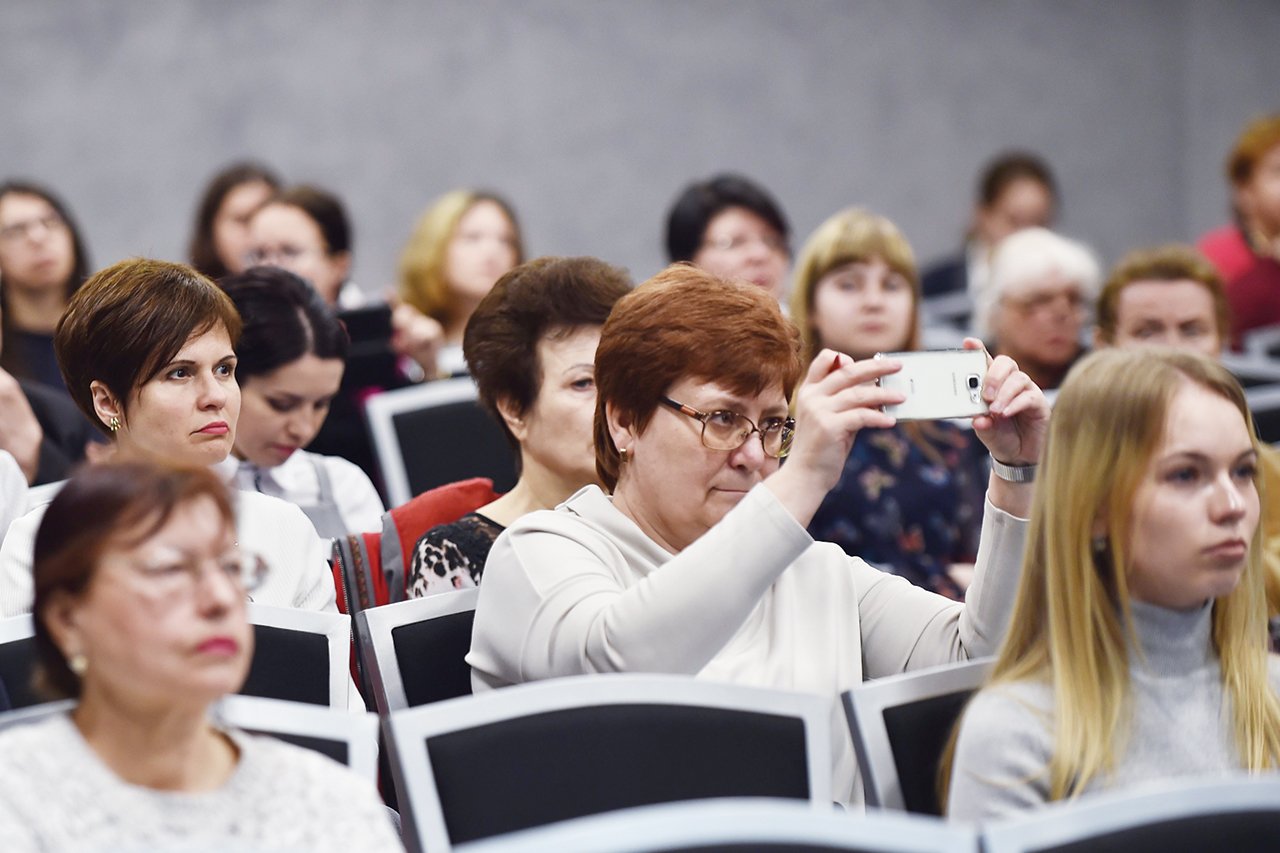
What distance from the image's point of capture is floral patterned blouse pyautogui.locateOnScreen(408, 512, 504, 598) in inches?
91.1

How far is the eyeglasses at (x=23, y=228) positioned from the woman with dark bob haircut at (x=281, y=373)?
1669 mm

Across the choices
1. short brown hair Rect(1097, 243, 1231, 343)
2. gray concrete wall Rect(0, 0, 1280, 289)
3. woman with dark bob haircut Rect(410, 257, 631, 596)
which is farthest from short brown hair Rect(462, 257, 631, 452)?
gray concrete wall Rect(0, 0, 1280, 289)

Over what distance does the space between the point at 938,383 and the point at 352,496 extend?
1457mm

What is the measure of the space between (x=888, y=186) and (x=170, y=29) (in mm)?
3277

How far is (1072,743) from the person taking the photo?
1.64 meters

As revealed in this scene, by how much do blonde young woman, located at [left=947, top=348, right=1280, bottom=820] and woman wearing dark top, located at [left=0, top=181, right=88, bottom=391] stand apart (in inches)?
121

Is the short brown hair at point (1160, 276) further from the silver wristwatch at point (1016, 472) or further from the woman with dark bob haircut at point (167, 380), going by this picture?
the woman with dark bob haircut at point (167, 380)

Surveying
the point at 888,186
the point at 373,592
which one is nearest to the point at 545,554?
the point at 373,592

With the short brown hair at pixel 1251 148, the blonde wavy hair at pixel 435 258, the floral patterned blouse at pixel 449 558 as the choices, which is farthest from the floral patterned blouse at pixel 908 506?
the short brown hair at pixel 1251 148

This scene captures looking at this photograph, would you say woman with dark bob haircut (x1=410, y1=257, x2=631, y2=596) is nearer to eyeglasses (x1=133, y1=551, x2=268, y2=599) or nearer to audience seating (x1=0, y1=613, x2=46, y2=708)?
audience seating (x1=0, y1=613, x2=46, y2=708)

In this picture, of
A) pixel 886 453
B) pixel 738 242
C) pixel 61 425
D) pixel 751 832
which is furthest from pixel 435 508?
pixel 738 242

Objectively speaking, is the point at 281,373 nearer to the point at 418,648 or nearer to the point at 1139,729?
the point at 418,648

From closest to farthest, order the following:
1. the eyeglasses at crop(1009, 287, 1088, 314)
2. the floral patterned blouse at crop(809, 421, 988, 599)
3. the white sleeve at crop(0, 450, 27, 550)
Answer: the white sleeve at crop(0, 450, 27, 550), the floral patterned blouse at crop(809, 421, 988, 599), the eyeglasses at crop(1009, 287, 1088, 314)

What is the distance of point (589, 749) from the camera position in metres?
1.62
